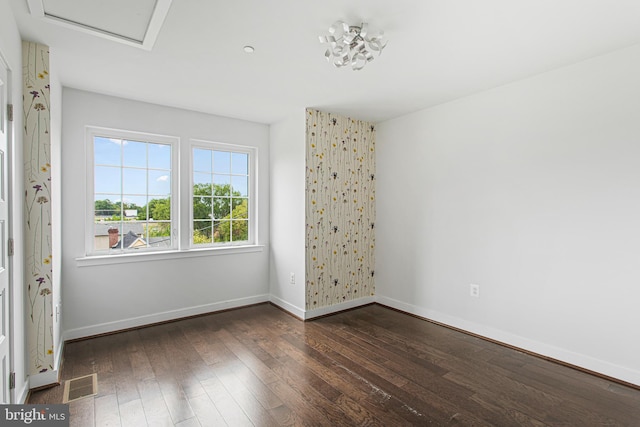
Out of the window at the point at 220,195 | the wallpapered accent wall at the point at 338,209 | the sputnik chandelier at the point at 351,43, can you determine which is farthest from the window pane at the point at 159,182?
the sputnik chandelier at the point at 351,43

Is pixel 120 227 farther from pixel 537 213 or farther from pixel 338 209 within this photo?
pixel 537 213

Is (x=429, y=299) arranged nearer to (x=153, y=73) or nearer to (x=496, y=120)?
(x=496, y=120)

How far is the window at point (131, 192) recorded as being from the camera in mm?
3252

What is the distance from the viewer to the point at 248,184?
4.24m

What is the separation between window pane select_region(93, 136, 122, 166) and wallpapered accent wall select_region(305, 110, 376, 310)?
200cm

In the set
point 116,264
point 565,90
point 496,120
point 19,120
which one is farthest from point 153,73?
point 565,90

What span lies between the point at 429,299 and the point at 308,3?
3.08m

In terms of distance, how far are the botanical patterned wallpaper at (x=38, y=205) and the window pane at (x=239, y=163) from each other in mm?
2011

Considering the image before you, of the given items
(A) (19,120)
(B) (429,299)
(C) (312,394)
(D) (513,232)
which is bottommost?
(C) (312,394)

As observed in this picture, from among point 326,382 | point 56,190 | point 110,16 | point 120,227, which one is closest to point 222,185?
point 120,227

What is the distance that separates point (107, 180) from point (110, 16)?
6.14 ft

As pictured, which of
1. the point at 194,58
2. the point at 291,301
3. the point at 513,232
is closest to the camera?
the point at 194,58

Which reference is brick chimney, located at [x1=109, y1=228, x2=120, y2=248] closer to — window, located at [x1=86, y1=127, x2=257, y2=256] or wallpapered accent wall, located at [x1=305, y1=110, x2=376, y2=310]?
window, located at [x1=86, y1=127, x2=257, y2=256]

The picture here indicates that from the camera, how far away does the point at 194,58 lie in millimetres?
2428
